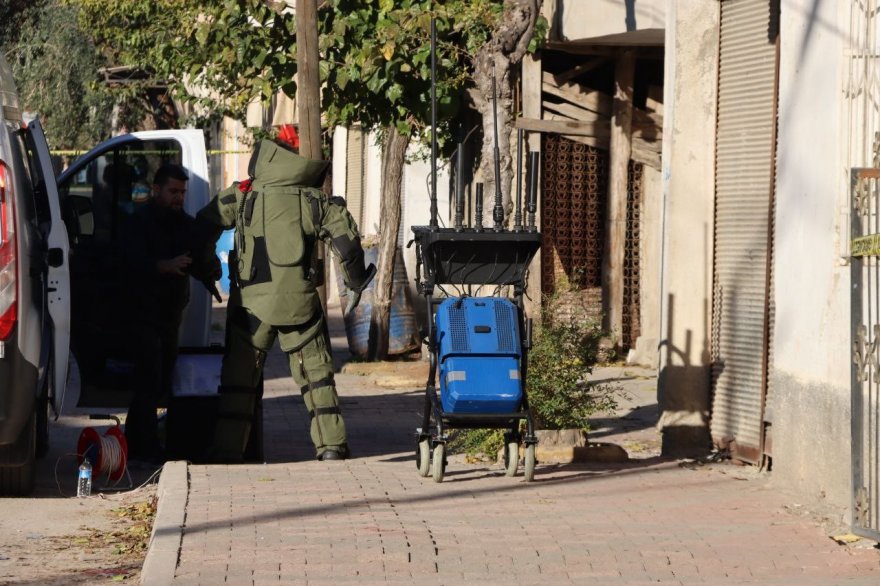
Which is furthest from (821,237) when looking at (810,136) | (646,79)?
(646,79)

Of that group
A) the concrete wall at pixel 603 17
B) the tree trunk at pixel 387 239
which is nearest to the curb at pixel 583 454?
the concrete wall at pixel 603 17

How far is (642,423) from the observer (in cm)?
1264

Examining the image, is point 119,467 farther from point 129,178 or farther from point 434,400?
point 129,178

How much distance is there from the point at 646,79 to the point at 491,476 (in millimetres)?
8652

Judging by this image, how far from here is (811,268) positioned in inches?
332

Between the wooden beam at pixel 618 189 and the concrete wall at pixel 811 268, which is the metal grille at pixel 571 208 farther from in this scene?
the concrete wall at pixel 811 268

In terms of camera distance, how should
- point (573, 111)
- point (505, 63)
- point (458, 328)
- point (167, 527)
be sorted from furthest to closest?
point (573, 111) < point (505, 63) < point (458, 328) < point (167, 527)

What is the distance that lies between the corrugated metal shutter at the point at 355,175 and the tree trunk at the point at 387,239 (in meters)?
6.23

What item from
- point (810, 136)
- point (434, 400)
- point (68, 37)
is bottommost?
point (434, 400)

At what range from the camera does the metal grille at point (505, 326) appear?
8.77m

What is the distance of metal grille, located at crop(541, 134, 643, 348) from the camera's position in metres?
16.7

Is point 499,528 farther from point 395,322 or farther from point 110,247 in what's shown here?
point 395,322

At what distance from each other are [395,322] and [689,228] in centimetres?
764

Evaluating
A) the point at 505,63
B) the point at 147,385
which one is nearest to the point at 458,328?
the point at 147,385
